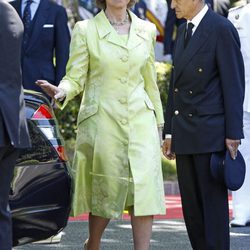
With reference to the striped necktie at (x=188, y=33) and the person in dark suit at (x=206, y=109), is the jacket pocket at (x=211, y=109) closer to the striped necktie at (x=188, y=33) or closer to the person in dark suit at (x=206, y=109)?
the person in dark suit at (x=206, y=109)

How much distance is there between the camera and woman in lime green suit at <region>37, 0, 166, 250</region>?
→ 692 centimetres

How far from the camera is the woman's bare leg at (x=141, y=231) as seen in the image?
22.7 feet

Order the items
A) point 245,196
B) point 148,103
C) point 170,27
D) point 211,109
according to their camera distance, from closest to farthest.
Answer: point 211,109, point 148,103, point 245,196, point 170,27

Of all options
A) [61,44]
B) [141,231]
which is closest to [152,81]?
[141,231]

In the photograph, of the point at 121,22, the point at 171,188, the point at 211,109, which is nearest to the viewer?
the point at 211,109

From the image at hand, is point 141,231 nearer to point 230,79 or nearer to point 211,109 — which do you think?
point 211,109

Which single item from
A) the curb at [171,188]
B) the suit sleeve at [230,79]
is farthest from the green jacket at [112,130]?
the curb at [171,188]

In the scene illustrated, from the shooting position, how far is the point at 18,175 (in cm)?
670

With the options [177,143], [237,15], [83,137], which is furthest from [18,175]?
[237,15]

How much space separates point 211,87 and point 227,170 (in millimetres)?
518

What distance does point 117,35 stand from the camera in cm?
703

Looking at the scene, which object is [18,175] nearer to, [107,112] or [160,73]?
[107,112]

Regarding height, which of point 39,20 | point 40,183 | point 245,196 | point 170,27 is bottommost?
point 170,27

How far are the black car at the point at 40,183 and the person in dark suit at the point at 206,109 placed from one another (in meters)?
0.82
